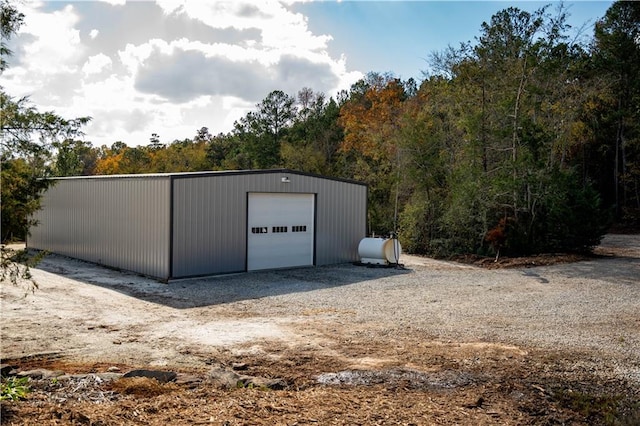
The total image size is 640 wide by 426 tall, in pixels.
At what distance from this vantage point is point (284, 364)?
243 inches

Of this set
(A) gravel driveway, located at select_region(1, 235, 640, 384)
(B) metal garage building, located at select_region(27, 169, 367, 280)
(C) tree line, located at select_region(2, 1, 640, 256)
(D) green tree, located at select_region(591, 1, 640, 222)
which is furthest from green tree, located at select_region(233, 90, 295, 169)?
(A) gravel driveway, located at select_region(1, 235, 640, 384)

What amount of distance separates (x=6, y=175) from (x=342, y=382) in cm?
354

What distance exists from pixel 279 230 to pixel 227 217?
1.80 m

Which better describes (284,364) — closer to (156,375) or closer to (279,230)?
(156,375)

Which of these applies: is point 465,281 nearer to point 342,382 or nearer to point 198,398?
point 342,382

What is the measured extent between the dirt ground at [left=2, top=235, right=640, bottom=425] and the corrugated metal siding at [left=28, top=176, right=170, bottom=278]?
2160 millimetres

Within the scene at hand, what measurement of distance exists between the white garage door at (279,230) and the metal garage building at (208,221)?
0.09 feet

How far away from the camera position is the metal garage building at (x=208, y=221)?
12.8 meters

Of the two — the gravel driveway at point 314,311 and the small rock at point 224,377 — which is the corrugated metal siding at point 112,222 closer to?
the gravel driveway at point 314,311

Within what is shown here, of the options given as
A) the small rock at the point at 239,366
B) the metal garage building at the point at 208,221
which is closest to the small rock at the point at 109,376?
the small rock at the point at 239,366

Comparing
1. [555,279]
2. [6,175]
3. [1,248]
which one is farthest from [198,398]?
[555,279]

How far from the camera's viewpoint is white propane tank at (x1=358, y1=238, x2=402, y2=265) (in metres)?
15.6

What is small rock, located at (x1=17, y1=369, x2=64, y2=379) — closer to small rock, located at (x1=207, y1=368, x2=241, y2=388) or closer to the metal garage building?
small rock, located at (x1=207, y1=368, x2=241, y2=388)

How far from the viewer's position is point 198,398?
15.4 feet
